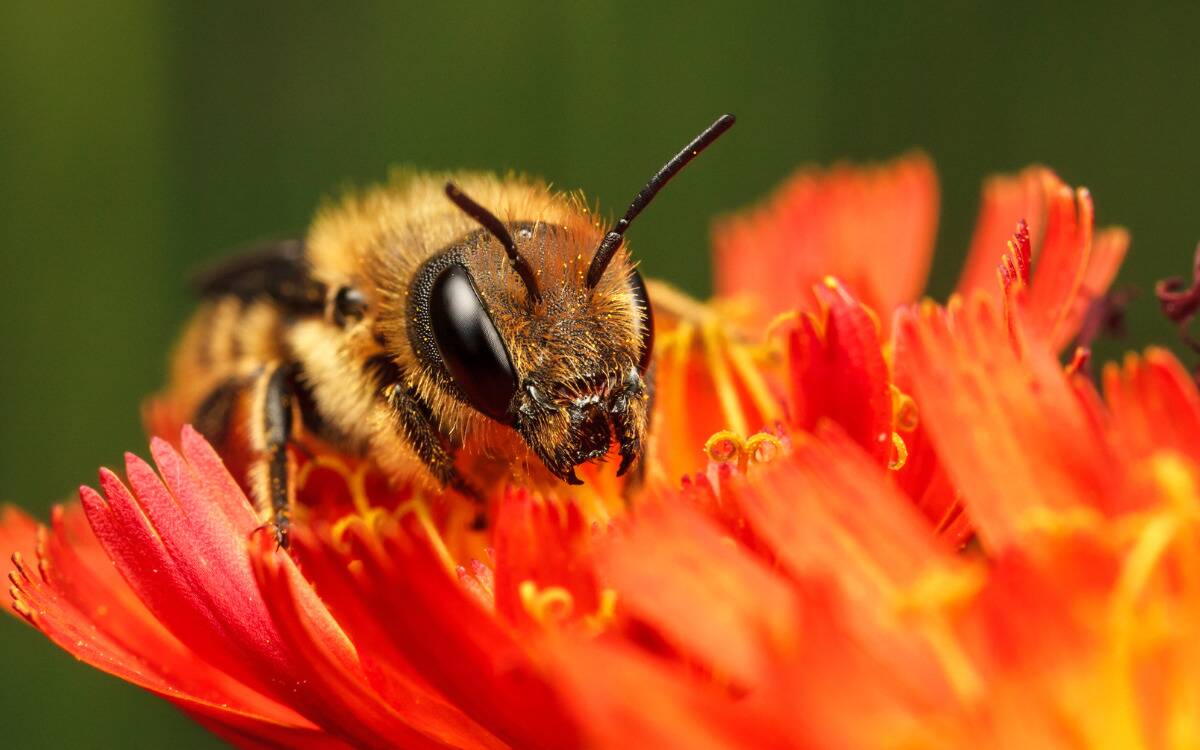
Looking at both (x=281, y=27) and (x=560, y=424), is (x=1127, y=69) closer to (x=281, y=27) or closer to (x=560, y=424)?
(x=281, y=27)

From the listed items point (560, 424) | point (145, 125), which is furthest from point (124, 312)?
point (560, 424)

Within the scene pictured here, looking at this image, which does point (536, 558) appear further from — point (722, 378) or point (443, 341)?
point (722, 378)

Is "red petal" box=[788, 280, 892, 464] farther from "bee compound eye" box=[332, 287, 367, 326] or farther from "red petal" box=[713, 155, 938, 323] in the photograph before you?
"red petal" box=[713, 155, 938, 323]

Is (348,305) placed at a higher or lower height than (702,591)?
higher

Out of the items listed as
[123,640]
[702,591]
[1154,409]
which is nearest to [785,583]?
[702,591]

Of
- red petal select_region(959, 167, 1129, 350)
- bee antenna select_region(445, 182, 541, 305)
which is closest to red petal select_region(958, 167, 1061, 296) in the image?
red petal select_region(959, 167, 1129, 350)

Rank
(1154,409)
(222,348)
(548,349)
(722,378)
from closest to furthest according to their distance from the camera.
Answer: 1. (1154,409)
2. (548,349)
3. (722,378)
4. (222,348)

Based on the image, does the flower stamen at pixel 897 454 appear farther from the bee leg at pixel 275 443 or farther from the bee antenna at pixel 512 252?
the bee leg at pixel 275 443
